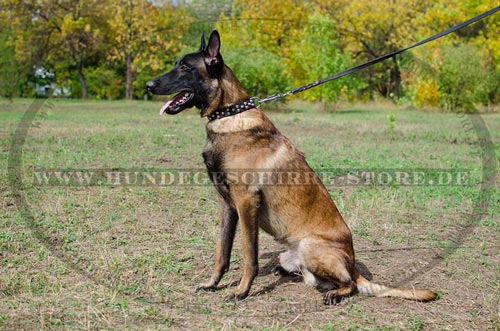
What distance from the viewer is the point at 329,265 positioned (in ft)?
13.3

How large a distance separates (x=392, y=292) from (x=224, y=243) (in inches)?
53.4

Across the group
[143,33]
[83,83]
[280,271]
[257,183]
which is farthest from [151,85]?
[83,83]

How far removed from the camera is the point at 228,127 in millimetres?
4148

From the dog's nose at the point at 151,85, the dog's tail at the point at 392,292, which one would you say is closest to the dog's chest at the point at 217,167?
the dog's nose at the point at 151,85

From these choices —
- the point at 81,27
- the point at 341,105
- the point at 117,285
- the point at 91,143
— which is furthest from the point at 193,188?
the point at 81,27

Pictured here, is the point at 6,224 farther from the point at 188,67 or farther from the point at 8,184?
the point at 188,67

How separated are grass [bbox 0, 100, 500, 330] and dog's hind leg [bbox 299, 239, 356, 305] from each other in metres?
0.10

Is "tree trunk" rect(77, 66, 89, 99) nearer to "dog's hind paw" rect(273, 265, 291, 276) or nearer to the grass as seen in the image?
the grass

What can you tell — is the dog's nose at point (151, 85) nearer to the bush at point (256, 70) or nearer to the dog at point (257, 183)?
the dog at point (257, 183)

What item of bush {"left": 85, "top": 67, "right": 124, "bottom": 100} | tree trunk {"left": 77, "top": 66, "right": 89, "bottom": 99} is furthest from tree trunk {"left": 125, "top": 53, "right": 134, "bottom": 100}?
tree trunk {"left": 77, "top": 66, "right": 89, "bottom": 99}

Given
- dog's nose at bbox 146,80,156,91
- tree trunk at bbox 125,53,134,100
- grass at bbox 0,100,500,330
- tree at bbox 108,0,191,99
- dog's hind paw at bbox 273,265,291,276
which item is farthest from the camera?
tree trunk at bbox 125,53,134,100

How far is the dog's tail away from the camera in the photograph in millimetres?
4105

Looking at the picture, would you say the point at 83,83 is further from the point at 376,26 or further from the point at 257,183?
the point at 257,183

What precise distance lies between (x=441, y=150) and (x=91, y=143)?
769 cm
